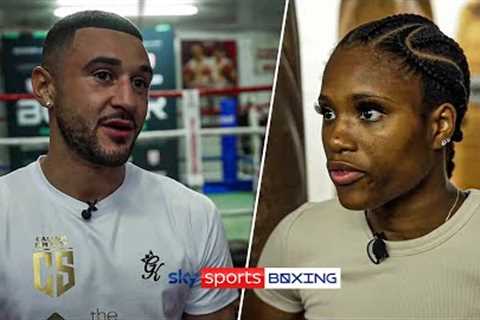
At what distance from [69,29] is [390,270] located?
2.12 ft

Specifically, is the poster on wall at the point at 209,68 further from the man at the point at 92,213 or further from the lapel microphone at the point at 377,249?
the lapel microphone at the point at 377,249

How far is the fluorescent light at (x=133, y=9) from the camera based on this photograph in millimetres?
1041

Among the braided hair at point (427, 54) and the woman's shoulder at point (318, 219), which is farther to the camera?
the woman's shoulder at point (318, 219)

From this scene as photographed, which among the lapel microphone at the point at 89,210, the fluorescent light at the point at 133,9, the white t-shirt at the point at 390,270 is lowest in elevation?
the white t-shirt at the point at 390,270

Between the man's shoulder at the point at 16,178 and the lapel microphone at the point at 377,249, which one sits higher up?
the man's shoulder at the point at 16,178

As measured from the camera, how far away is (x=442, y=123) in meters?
0.97

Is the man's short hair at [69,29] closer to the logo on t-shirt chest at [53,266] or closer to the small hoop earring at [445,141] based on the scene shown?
the logo on t-shirt chest at [53,266]

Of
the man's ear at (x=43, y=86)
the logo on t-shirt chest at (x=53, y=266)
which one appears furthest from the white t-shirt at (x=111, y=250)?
the man's ear at (x=43, y=86)

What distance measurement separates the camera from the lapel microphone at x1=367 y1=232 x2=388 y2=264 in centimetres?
100

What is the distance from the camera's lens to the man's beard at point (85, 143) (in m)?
1.03

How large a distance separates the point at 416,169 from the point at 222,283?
371mm

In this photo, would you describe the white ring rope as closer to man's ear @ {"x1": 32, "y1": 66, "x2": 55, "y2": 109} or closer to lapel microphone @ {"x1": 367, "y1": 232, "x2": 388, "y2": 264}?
man's ear @ {"x1": 32, "y1": 66, "x2": 55, "y2": 109}

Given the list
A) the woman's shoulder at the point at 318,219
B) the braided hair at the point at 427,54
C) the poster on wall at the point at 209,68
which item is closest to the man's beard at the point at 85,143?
the poster on wall at the point at 209,68

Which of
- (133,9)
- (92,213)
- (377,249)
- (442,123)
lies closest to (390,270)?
(377,249)
